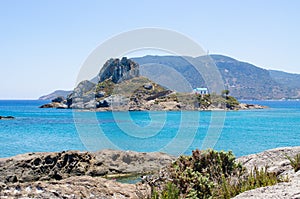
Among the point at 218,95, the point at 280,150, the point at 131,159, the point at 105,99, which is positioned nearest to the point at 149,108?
the point at 105,99

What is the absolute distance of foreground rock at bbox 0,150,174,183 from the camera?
2070 centimetres

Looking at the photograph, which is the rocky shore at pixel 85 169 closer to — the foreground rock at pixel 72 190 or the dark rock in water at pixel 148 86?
the foreground rock at pixel 72 190

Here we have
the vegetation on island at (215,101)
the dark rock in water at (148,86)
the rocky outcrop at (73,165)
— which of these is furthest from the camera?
the vegetation on island at (215,101)

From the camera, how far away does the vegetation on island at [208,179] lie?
312 inches

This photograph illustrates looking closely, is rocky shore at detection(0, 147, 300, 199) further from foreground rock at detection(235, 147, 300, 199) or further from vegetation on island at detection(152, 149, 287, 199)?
vegetation on island at detection(152, 149, 287, 199)

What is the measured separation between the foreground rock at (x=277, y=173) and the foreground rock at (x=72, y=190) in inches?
98.7

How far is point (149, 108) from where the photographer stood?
401ft

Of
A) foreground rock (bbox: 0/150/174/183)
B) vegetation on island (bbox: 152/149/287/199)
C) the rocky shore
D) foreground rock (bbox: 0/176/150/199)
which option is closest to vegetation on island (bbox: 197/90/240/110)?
foreground rock (bbox: 0/150/174/183)

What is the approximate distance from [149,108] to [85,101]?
20.3 m

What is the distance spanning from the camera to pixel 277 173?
Result: 9570 millimetres

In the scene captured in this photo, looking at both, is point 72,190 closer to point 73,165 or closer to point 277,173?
point 277,173

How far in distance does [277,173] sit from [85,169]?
14.8 meters

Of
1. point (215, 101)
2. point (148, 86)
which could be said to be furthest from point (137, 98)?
point (215, 101)

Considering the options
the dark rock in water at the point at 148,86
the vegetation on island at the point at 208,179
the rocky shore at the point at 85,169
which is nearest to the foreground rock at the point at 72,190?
the rocky shore at the point at 85,169
